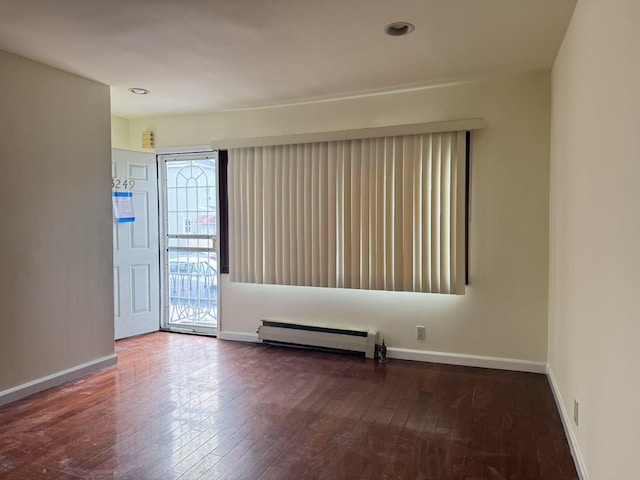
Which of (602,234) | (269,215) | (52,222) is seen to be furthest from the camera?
(269,215)

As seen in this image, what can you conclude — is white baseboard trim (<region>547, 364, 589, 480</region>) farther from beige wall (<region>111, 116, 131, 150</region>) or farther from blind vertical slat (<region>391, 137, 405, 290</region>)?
beige wall (<region>111, 116, 131, 150</region>)

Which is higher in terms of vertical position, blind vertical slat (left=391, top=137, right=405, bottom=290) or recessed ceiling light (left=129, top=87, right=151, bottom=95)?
recessed ceiling light (left=129, top=87, right=151, bottom=95)

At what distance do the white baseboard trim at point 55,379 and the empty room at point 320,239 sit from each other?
2 cm

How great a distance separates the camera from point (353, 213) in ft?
13.9

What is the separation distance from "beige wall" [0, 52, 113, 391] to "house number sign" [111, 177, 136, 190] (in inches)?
32.5

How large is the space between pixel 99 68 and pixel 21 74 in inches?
21.0

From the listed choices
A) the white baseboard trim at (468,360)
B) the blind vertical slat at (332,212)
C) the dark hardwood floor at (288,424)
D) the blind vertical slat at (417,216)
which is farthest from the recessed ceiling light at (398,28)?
the white baseboard trim at (468,360)

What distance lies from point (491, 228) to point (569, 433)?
1.76 meters

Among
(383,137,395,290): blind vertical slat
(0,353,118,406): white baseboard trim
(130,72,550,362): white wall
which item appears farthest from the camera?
(383,137,395,290): blind vertical slat

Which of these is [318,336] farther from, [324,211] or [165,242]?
[165,242]

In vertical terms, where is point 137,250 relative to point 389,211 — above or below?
below

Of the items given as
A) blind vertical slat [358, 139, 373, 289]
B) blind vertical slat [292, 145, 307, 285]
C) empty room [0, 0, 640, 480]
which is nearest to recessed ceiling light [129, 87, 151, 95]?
empty room [0, 0, 640, 480]

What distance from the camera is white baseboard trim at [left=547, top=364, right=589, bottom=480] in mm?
2203

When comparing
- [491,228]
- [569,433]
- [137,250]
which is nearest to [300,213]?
[491,228]
